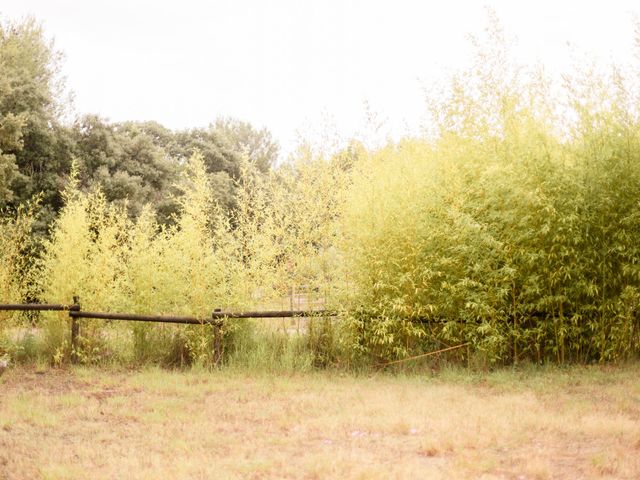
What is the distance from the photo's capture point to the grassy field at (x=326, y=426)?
4004mm

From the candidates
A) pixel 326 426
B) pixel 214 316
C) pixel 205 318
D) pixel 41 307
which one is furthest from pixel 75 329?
pixel 326 426

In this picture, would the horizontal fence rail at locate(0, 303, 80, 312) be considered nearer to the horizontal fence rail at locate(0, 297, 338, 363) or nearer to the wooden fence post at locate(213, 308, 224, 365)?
the horizontal fence rail at locate(0, 297, 338, 363)

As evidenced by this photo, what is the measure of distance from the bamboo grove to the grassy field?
613 millimetres

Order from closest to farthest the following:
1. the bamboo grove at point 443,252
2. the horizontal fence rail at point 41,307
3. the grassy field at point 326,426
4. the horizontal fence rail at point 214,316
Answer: the grassy field at point 326,426 < the bamboo grove at point 443,252 < the horizontal fence rail at point 214,316 < the horizontal fence rail at point 41,307

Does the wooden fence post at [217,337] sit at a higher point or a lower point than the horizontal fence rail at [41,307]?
lower

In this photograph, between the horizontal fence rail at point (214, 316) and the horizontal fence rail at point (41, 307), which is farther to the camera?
the horizontal fence rail at point (41, 307)

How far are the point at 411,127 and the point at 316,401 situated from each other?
15.6 ft

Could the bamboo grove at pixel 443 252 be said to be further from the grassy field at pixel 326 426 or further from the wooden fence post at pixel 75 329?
the grassy field at pixel 326 426

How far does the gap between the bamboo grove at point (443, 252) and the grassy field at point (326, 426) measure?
613 millimetres

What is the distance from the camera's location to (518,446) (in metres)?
4.44

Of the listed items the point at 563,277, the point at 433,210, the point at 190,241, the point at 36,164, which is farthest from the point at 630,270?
the point at 36,164

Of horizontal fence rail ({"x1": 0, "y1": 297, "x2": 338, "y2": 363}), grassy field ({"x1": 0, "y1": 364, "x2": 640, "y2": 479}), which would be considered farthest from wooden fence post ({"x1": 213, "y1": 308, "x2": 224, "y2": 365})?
grassy field ({"x1": 0, "y1": 364, "x2": 640, "y2": 479})

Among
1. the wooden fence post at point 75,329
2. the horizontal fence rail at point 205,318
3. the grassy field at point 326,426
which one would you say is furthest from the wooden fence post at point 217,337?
the wooden fence post at point 75,329

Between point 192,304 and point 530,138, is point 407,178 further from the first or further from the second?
point 192,304
